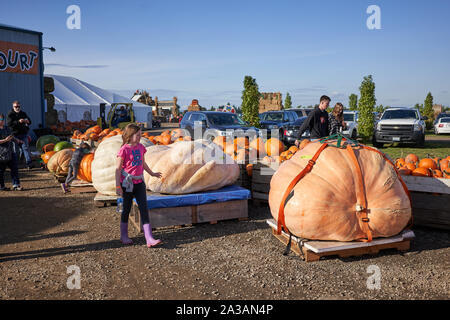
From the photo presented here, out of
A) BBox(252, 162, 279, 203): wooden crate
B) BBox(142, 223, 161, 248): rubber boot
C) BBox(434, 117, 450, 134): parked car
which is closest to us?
BBox(142, 223, 161, 248): rubber boot

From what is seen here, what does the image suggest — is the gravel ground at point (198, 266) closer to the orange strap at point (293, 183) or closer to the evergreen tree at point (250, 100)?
the orange strap at point (293, 183)

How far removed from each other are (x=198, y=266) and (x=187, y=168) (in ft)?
5.73

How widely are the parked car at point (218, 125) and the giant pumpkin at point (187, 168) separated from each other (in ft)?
19.6

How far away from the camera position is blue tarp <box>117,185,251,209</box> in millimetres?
5121

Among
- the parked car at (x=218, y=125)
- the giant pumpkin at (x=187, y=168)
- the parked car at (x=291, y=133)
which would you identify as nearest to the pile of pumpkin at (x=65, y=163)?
the giant pumpkin at (x=187, y=168)

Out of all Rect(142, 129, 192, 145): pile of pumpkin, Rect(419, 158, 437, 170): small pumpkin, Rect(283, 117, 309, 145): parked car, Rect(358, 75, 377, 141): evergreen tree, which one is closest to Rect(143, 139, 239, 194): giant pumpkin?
Rect(419, 158, 437, 170): small pumpkin

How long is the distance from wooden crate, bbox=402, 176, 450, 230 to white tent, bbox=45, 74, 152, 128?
27035mm

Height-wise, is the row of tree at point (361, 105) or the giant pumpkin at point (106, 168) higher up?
the row of tree at point (361, 105)

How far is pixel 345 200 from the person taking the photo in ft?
12.9

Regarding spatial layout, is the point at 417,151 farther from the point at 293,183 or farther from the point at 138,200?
the point at 138,200

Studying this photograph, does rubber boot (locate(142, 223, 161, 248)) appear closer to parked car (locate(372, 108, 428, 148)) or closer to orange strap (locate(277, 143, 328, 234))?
orange strap (locate(277, 143, 328, 234))

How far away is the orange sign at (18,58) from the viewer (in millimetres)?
16127

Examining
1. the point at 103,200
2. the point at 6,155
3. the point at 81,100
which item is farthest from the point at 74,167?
the point at 81,100

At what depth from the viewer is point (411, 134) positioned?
1595cm
